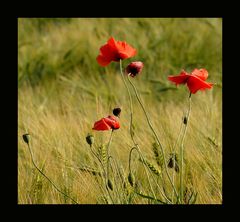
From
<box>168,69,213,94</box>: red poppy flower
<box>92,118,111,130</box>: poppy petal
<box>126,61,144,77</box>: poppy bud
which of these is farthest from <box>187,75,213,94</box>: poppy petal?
<box>92,118,111,130</box>: poppy petal

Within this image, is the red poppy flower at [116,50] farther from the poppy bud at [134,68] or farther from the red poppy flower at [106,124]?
the red poppy flower at [106,124]

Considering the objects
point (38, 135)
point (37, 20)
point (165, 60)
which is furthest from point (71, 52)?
point (38, 135)

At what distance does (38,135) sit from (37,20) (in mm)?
1984

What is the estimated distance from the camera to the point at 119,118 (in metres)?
2.22

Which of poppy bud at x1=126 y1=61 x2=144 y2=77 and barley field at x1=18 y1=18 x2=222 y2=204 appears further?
barley field at x1=18 y1=18 x2=222 y2=204

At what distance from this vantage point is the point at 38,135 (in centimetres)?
220

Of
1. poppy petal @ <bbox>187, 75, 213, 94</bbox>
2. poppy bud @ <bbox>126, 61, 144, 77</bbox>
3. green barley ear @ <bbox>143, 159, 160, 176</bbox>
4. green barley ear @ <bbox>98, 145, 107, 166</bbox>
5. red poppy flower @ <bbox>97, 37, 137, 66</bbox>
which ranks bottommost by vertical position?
green barley ear @ <bbox>143, 159, 160, 176</bbox>

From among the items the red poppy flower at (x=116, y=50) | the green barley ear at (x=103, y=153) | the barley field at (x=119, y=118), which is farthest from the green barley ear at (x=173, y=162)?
the red poppy flower at (x=116, y=50)

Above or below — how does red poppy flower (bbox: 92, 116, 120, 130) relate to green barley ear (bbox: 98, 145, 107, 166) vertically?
above

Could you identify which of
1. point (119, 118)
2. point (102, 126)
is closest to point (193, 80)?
point (102, 126)

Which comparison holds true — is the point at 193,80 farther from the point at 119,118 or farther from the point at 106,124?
the point at 119,118

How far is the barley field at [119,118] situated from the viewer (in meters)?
1.77

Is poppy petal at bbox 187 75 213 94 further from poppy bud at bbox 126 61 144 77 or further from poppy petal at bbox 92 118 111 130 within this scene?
poppy petal at bbox 92 118 111 130

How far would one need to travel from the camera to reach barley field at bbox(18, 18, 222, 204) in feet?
5.80
